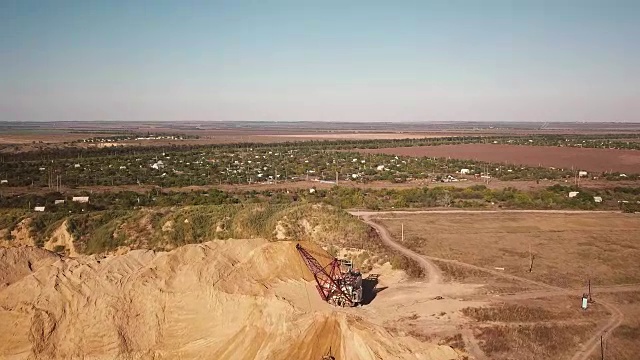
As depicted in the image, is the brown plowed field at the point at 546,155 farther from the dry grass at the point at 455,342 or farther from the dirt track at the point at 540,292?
the dry grass at the point at 455,342

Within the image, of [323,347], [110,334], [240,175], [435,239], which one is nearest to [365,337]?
[323,347]

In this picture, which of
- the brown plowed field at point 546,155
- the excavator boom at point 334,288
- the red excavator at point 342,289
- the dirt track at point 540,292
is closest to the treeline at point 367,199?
the dirt track at point 540,292

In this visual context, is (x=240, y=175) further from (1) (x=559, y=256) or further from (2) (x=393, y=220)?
(1) (x=559, y=256)

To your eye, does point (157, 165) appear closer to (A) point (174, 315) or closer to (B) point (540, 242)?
(B) point (540, 242)

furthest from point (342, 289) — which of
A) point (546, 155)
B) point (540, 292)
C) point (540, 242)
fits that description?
point (546, 155)

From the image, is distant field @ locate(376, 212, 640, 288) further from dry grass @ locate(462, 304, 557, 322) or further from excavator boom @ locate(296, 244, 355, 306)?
excavator boom @ locate(296, 244, 355, 306)
